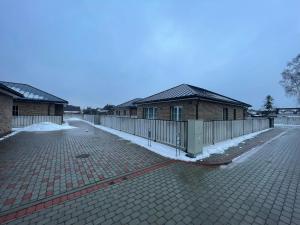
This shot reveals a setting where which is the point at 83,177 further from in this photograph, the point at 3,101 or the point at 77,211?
the point at 3,101

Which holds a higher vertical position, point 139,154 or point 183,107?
point 183,107

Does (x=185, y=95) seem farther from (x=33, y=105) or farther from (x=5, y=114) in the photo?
(x=33, y=105)

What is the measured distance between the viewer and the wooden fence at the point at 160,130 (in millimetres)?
7996

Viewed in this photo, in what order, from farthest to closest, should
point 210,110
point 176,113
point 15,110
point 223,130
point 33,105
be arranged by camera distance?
point 33,105
point 15,110
point 176,113
point 210,110
point 223,130

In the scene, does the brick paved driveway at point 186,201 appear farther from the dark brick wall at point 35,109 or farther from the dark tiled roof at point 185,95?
the dark brick wall at point 35,109

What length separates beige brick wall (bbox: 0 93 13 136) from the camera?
12492 mm

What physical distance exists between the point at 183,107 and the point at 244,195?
805cm

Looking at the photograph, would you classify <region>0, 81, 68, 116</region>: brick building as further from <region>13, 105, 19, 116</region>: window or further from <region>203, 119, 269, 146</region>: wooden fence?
<region>203, 119, 269, 146</region>: wooden fence

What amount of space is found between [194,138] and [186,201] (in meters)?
3.76

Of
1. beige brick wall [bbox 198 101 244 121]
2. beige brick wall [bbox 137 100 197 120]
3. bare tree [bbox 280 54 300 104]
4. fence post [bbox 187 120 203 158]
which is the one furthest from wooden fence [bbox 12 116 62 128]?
bare tree [bbox 280 54 300 104]

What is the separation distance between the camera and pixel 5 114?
1312cm

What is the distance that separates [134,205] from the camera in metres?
3.23

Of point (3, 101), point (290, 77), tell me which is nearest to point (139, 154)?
point (3, 101)

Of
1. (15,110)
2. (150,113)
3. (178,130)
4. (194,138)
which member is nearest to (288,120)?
(150,113)
